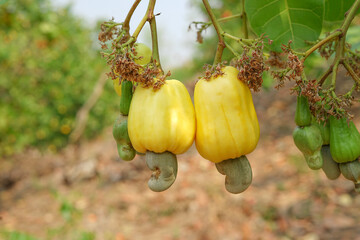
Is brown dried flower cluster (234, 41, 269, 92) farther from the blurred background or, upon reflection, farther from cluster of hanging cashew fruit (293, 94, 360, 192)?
the blurred background

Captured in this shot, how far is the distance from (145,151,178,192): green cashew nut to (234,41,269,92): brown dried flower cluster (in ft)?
0.68

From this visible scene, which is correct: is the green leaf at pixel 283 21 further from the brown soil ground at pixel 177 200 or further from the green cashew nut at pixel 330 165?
the brown soil ground at pixel 177 200

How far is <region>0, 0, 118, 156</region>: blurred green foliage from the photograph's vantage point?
5.07 m

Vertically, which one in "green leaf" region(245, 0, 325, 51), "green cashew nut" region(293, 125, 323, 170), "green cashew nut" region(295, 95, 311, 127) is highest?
"green leaf" region(245, 0, 325, 51)

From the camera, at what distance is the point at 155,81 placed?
752 mm

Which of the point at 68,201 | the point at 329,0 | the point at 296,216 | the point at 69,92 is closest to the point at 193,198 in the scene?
the point at 296,216

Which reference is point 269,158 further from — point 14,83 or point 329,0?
point 329,0

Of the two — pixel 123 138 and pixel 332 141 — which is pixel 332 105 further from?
pixel 123 138

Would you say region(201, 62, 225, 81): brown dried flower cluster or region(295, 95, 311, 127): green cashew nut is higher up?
region(201, 62, 225, 81): brown dried flower cluster

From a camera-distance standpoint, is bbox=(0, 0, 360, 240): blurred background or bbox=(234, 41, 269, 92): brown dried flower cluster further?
bbox=(0, 0, 360, 240): blurred background

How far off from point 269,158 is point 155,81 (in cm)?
420

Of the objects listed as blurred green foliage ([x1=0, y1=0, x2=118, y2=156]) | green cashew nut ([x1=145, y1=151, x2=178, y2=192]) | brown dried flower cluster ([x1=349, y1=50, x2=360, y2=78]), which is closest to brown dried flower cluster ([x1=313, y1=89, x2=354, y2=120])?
brown dried flower cluster ([x1=349, y1=50, x2=360, y2=78])

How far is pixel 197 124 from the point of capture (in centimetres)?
76

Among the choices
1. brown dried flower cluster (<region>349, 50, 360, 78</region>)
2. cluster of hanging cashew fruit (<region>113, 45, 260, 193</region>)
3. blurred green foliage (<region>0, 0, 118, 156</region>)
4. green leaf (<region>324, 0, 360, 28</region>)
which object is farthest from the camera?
blurred green foliage (<region>0, 0, 118, 156</region>)
